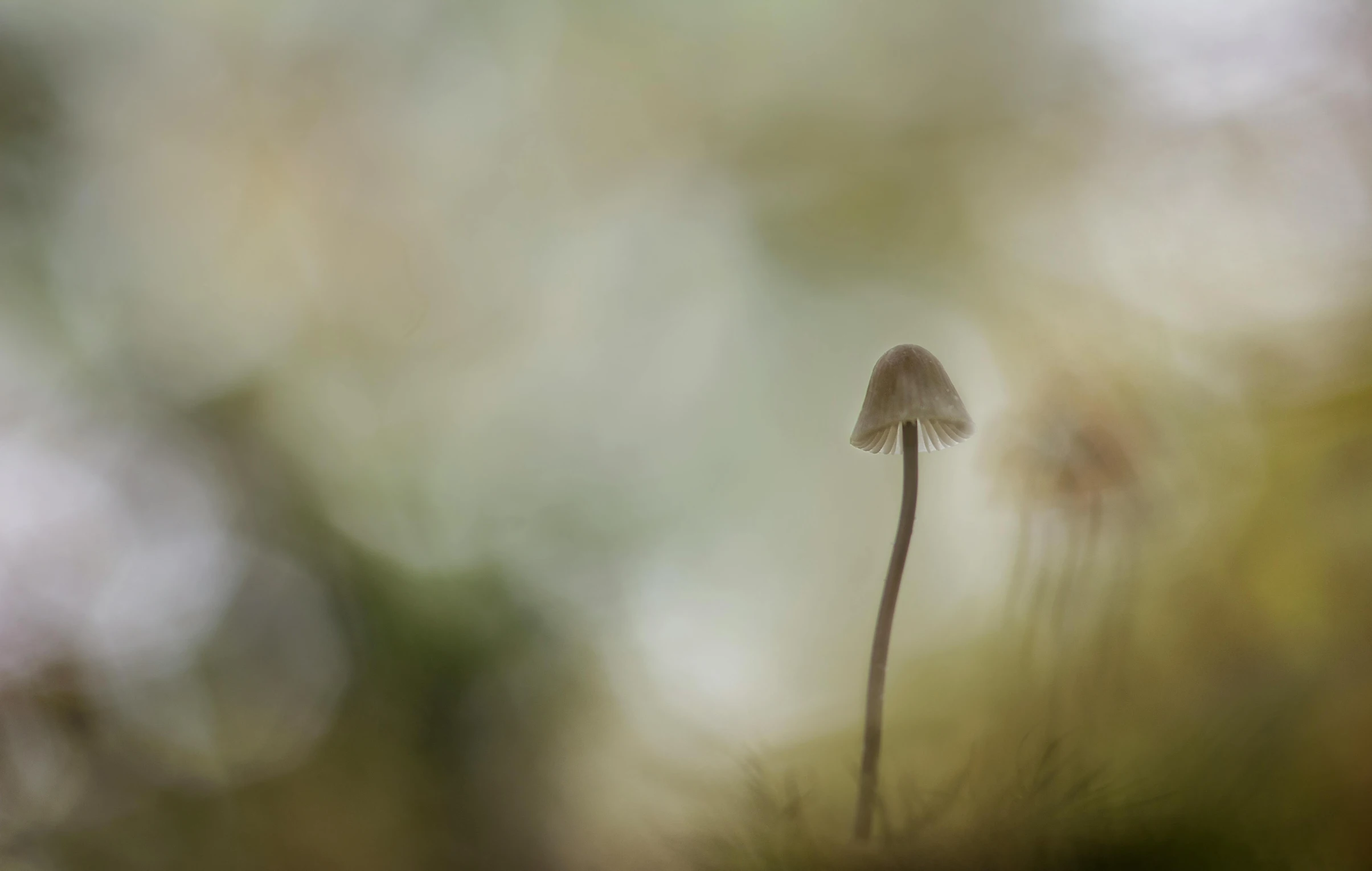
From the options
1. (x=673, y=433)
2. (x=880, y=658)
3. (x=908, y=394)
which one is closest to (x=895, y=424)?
(x=908, y=394)

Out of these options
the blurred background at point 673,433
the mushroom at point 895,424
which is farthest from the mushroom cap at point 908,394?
the blurred background at point 673,433

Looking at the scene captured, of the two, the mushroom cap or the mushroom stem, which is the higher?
the mushroom cap

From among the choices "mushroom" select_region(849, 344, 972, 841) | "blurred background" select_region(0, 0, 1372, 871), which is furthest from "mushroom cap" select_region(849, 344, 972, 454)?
"blurred background" select_region(0, 0, 1372, 871)

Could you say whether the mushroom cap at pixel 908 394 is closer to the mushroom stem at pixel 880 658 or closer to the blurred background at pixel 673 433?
the mushroom stem at pixel 880 658

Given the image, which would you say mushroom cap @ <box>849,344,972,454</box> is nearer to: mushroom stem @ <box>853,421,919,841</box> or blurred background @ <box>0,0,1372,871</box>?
mushroom stem @ <box>853,421,919,841</box>

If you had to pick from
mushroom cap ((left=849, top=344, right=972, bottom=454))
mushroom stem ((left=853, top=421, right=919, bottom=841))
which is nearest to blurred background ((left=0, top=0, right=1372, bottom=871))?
mushroom stem ((left=853, top=421, right=919, bottom=841))

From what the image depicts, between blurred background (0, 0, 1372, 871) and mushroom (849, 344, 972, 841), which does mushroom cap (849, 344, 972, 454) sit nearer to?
mushroom (849, 344, 972, 841)
